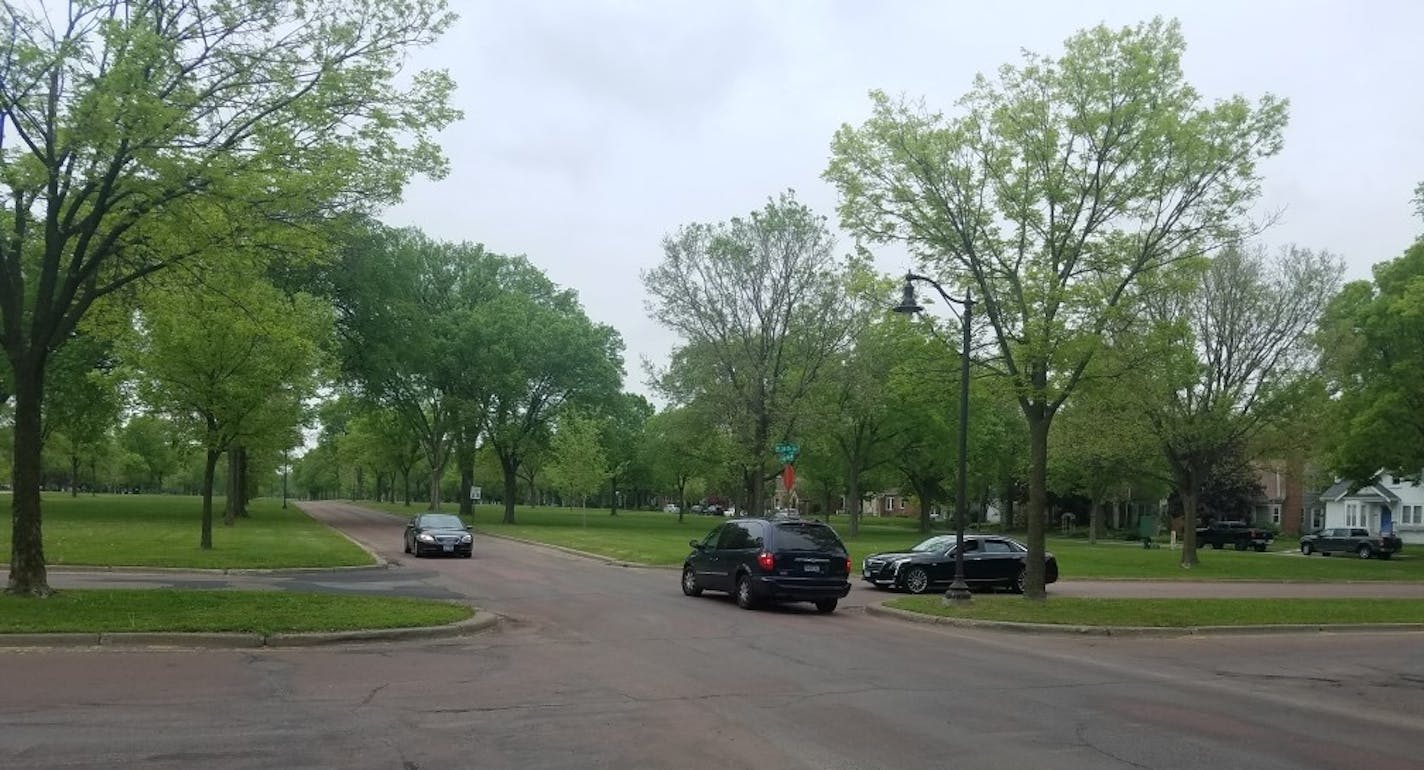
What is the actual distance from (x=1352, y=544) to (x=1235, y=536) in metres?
6.61

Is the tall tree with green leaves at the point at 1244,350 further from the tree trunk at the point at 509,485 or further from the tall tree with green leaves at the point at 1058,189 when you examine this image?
the tree trunk at the point at 509,485

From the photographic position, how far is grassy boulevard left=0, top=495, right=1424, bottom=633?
1224 centimetres

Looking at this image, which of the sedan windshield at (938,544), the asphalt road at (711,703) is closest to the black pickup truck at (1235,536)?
the sedan windshield at (938,544)

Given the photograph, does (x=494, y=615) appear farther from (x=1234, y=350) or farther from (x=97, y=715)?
(x=1234, y=350)

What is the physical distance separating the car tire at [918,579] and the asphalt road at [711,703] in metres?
7.40

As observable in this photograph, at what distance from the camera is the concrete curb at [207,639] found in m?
10.8

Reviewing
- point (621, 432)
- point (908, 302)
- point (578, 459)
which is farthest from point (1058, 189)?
point (621, 432)

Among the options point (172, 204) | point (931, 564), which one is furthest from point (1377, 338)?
point (172, 204)

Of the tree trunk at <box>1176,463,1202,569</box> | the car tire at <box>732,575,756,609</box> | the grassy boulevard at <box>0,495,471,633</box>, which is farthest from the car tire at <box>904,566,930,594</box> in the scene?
the tree trunk at <box>1176,463,1202,569</box>

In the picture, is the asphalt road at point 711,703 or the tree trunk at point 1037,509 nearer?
Result: the asphalt road at point 711,703

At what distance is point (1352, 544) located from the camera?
1893 inches

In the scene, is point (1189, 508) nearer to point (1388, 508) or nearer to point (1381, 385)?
point (1381, 385)

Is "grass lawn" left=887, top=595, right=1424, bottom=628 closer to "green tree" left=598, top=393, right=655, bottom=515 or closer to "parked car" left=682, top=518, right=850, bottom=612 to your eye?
"parked car" left=682, top=518, right=850, bottom=612

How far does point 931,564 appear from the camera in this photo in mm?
22156
